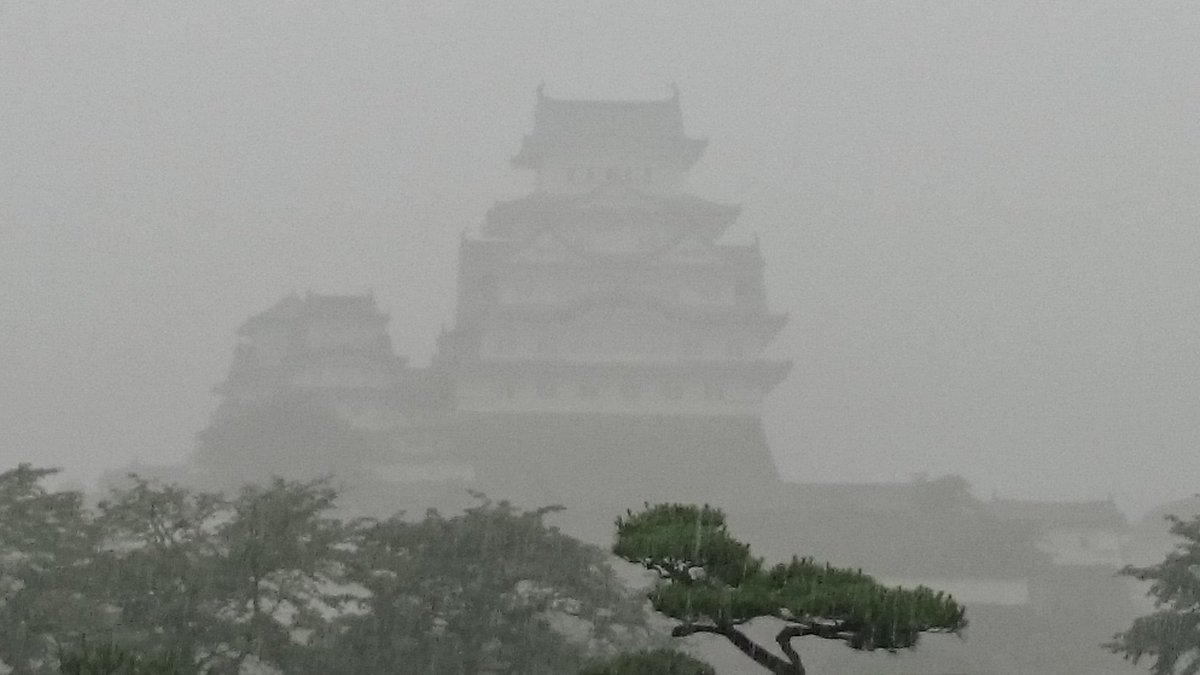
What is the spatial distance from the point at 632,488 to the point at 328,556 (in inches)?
853

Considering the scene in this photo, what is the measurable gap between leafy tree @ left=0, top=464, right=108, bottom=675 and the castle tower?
1996cm

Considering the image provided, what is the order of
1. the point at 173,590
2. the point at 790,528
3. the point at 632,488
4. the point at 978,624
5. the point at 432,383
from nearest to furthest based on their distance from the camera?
1. the point at 173,590
2. the point at 978,624
3. the point at 790,528
4. the point at 632,488
5. the point at 432,383

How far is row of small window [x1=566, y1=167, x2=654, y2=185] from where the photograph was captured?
4581 centimetres

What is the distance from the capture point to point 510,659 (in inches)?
472

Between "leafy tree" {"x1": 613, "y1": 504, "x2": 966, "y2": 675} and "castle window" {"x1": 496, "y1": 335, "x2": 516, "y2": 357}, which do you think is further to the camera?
"castle window" {"x1": 496, "y1": 335, "x2": 516, "y2": 357}

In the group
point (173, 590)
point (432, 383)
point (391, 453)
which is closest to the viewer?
point (173, 590)

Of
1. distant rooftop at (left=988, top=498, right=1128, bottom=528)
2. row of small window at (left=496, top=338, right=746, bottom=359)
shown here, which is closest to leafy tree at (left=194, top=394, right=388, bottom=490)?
row of small window at (left=496, top=338, right=746, bottom=359)

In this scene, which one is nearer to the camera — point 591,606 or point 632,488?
point 591,606

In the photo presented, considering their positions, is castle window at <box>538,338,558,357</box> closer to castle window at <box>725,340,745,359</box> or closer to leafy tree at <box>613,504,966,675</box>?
castle window at <box>725,340,745,359</box>

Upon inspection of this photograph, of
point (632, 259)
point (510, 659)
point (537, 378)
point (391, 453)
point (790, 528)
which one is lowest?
point (510, 659)

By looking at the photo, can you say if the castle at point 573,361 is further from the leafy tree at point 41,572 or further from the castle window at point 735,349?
the leafy tree at point 41,572

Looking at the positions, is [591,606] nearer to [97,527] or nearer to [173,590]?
[173,590]

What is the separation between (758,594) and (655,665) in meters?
0.85

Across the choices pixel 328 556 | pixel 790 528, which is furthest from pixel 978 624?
pixel 328 556
